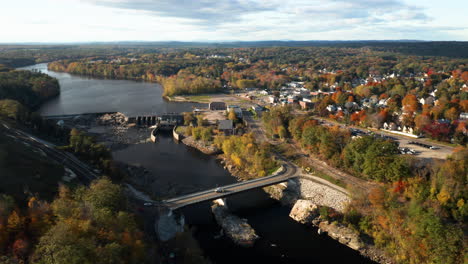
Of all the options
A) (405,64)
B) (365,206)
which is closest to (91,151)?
(365,206)

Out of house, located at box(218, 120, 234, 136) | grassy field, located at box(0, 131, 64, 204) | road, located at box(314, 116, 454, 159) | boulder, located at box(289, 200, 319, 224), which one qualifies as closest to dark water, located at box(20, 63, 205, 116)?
house, located at box(218, 120, 234, 136)

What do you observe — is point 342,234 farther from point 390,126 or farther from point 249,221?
point 390,126

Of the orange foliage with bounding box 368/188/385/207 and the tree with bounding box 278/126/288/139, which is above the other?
the tree with bounding box 278/126/288/139

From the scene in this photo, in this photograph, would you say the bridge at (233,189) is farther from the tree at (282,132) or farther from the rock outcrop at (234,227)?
the tree at (282,132)

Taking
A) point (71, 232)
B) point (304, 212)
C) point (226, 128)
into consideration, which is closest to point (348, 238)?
point (304, 212)

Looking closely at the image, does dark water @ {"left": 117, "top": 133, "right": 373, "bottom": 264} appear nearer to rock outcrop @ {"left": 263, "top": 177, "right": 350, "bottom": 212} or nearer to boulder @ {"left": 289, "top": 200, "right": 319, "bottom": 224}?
boulder @ {"left": 289, "top": 200, "right": 319, "bottom": 224}

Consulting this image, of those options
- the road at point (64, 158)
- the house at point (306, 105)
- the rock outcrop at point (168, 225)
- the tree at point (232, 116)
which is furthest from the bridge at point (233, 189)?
the house at point (306, 105)
